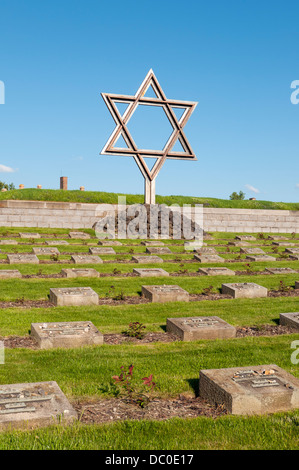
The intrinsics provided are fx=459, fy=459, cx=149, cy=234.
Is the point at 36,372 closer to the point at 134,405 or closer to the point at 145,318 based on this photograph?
the point at 134,405

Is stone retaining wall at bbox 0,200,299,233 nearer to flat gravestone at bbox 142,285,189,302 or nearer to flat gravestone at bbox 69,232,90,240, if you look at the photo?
flat gravestone at bbox 69,232,90,240

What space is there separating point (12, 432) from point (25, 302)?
21.0 ft

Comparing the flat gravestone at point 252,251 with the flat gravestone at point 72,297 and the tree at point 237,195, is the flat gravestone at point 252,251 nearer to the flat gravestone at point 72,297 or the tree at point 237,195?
the flat gravestone at point 72,297

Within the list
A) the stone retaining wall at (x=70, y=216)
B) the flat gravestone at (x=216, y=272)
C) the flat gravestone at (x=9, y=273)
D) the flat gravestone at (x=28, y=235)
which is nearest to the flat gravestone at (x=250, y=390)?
the flat gravestone at (x=9, y=273)

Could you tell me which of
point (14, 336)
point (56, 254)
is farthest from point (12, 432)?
point (56, 254)

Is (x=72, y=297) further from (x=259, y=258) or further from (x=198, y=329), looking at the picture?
(x=259, y=258)

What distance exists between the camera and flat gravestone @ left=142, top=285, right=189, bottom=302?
34.9 ft

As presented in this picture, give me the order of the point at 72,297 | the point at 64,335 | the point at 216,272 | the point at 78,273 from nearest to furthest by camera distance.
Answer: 1. the point at 64,335
2. the point at 72,297
3. the point at 78,273
4. the point at 216,272

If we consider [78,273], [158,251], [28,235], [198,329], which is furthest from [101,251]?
[198,329]

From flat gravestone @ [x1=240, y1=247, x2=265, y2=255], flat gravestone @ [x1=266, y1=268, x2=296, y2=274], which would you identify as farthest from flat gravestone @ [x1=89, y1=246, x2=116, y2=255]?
flat gravestone @ [x1=240, y1=247, x2=265, y2=255]

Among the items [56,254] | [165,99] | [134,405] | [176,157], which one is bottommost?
[134,405]

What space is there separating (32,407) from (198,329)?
3982mm

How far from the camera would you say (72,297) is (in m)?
9.97

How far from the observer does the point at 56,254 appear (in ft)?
53.0
